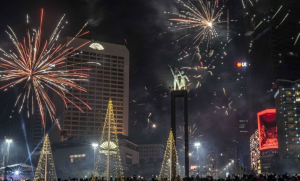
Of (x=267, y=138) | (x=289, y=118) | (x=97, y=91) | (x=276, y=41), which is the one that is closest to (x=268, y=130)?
(x=267, y=138)

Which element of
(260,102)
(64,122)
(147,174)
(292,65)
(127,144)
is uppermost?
(292,65)

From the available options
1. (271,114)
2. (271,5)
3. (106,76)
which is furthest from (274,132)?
(106,76)

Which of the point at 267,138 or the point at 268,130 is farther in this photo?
the point at 268,130

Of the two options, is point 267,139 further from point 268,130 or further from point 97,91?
point 97,91

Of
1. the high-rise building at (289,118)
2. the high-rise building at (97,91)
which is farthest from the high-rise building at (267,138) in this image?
the high-rise building at (97,91)

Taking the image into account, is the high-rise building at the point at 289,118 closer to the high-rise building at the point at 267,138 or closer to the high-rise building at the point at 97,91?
the high-rise building at the point at 267,138

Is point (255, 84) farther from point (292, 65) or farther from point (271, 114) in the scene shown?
point (271, 114)

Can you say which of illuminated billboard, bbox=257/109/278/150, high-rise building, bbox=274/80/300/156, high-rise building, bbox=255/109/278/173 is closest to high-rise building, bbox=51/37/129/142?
high-rise building, bbox=255/109/278/173
